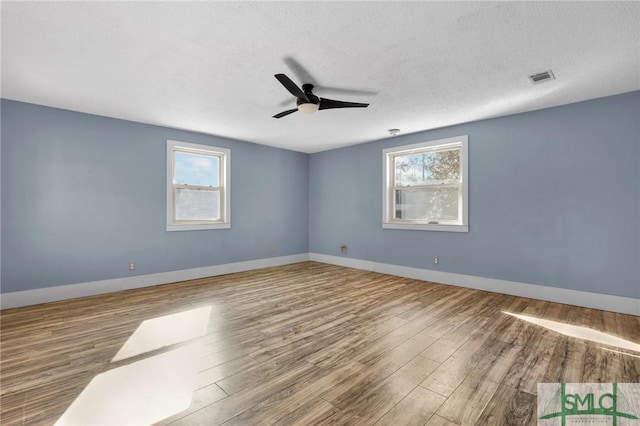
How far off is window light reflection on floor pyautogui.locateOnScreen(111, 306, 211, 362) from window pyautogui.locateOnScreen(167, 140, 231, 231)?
2.07 m

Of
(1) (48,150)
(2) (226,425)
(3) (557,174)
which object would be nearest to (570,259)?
(3) (557,174)

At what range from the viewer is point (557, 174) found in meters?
3.80

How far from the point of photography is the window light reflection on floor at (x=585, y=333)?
2.58 meters

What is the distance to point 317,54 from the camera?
2551 millimetres

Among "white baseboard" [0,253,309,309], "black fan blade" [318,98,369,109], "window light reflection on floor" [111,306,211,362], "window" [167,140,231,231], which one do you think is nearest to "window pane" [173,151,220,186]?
"window" [167,140,231,231]

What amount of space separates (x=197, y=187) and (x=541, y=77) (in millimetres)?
5187

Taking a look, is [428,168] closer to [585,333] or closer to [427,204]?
[427,204]

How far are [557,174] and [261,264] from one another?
5.24m

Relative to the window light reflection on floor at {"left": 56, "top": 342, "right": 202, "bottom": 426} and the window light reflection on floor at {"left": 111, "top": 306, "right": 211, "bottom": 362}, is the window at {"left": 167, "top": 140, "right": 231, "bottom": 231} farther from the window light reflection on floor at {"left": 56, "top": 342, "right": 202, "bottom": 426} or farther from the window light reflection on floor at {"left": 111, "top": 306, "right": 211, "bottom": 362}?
the window light reflection on floor at {"left": 56, "top": 342, "right": 202, "bottom": 426}

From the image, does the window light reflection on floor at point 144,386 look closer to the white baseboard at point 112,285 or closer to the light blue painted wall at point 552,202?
the white baseboard at point 112,285

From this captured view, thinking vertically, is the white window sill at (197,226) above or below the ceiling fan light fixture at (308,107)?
below

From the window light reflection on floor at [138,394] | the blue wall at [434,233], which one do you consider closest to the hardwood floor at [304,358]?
the window light reflection on floor at [138,394]

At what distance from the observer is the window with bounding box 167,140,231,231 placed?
493 cm

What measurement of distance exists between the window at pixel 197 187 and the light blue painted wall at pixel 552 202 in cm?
351
